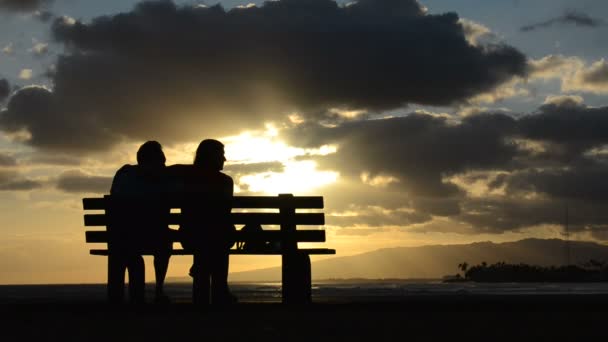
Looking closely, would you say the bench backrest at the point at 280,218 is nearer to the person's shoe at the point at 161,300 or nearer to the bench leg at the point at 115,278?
the bench leg at the point at 115,278

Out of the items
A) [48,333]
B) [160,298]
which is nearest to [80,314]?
[160,298]

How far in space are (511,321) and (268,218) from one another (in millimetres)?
4794

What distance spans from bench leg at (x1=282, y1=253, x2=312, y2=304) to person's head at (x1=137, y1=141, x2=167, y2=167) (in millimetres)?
2556

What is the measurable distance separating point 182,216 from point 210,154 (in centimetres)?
112

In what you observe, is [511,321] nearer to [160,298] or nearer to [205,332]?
A: [205,332]

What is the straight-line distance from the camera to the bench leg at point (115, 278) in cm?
1120

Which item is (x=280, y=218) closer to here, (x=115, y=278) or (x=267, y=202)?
(x=267, y=202)

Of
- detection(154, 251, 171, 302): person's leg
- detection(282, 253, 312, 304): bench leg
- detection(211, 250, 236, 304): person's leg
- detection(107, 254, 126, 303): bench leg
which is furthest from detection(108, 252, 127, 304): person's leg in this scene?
detection(282, 253, 312, 304): bench leg

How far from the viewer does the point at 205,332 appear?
6.84m

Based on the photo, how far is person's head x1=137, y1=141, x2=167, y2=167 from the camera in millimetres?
10664

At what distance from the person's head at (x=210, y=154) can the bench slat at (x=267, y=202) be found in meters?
1.08

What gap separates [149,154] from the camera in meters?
10.7

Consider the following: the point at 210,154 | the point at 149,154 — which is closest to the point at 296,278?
the point at 210,154

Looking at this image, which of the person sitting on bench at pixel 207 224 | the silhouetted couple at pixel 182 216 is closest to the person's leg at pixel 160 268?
the silhouetted couple at pixel 182 216
